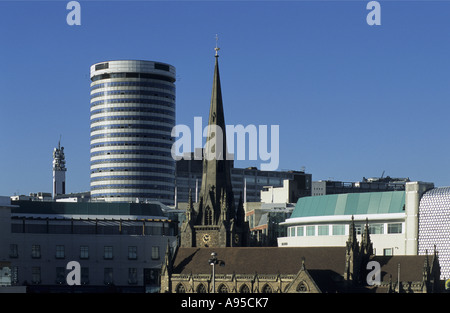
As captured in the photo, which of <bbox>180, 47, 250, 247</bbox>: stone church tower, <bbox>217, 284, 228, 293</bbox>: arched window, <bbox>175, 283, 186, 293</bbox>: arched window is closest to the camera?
<bbox>217, 284, 228, 293</bbox>: arched window

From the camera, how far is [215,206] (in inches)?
7200

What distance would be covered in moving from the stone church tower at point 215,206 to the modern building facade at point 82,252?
671 inches

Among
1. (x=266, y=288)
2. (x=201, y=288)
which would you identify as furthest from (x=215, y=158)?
(x=266, y=288)

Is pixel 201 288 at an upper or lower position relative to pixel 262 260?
lower

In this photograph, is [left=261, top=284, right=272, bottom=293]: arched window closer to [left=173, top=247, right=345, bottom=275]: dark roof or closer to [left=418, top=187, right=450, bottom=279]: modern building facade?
[left=173, top=247, right=345, bottom=275]: dark roof

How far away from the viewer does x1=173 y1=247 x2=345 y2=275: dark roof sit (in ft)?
522

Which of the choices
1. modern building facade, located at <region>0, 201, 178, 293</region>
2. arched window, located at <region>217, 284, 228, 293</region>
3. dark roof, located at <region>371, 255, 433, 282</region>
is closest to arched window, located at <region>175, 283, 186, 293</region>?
arched window, located at <region>217, 284, 228, 293</region>

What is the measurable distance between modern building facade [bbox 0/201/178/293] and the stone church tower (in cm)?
1705

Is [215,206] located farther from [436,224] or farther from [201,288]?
[436,224]

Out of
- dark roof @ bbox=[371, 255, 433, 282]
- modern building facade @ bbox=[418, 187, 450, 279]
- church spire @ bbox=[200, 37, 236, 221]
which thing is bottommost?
dark roof @ bbox=[371, 255, 433, 282]

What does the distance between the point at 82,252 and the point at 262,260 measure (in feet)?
147

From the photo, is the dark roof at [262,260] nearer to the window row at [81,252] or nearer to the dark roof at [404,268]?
the dark roof at [404,268]

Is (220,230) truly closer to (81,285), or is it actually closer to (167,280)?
(167,280)
